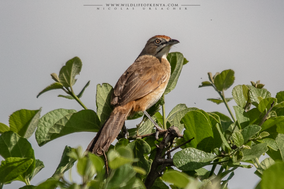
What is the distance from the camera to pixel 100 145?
2750 millimetres

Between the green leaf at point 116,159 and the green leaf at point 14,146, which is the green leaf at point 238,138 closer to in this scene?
the green leaf at point 116,159

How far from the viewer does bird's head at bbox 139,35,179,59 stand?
5.69m

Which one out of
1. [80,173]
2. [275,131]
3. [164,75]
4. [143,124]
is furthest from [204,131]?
[164,75]

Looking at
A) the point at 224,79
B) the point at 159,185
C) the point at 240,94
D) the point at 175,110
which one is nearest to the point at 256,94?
the point at 240,94

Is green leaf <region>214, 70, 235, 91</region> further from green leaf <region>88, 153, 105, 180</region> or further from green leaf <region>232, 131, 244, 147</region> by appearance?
green leaf <region>88, 153, 105, 180</region>

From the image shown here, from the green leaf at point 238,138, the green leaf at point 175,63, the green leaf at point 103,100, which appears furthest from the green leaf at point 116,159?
the green leaf at point 175,63

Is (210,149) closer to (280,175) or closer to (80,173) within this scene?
(280,175)

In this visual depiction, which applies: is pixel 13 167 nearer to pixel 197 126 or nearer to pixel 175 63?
pixel 197 126

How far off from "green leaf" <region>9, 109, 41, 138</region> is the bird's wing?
1.18 meters

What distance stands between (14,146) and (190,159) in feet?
4.25

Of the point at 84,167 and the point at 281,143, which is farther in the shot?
the point at 281,143

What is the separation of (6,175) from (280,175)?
1706mm

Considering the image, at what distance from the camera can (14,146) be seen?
235 centimetres

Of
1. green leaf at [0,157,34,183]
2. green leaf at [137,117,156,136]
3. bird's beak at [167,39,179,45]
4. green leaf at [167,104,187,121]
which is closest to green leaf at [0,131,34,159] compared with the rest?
green leaf at [0,157,34,183]
